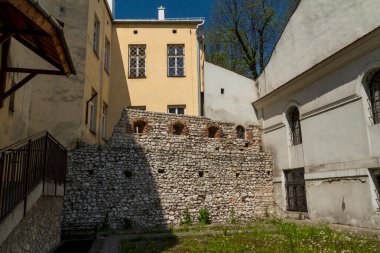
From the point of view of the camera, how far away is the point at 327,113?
12164mm

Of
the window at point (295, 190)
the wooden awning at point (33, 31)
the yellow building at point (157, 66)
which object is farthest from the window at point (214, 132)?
the wooden awning at point (33, 31)

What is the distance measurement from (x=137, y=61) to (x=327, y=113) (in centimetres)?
1023

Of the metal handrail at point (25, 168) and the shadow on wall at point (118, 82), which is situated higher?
the shadow on wall at point (118, 82)

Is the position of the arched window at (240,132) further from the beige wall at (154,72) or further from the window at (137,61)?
the window at (137,61)

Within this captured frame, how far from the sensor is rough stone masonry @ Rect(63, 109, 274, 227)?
12.2 metres

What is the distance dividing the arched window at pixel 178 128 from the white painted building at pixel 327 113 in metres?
4.29

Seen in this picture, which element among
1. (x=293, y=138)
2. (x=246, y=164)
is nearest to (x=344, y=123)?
(x=293, y=138)

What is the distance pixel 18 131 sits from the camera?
8508mm

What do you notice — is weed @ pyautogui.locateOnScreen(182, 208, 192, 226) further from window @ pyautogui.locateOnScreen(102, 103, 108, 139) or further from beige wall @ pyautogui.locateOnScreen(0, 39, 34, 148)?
beige wall @ pyautogui.locateOnScreen(0, 39, 34, 148)

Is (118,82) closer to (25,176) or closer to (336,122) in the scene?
(336,122)

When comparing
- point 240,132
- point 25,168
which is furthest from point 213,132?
point 25,168

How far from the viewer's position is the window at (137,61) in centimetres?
1789

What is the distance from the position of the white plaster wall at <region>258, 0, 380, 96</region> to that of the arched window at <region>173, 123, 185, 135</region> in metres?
4.77

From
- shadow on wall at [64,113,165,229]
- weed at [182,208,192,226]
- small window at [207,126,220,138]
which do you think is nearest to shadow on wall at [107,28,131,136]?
shadow on wall at [64,113,165,229]
